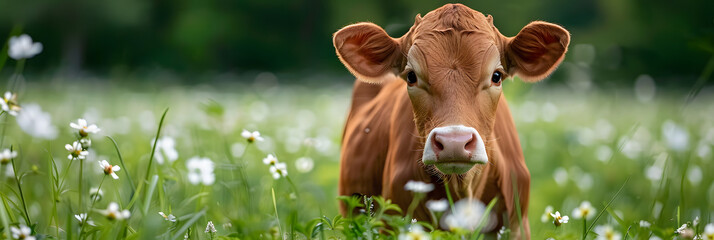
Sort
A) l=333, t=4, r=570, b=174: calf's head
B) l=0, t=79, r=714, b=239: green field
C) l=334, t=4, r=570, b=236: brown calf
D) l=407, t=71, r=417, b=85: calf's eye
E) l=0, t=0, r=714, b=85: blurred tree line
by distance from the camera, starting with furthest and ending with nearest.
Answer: l=0, t=0, r=714, b=85: blurred tree line → l=407, t=71, r=417, b=85: calf's eye → l=334, t=4, r=570, b=236: brown calf → l=333, t=4, r=570, b=174: calf's head → l=0, t=79, r=714, b=239: green field

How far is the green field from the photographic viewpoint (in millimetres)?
2152

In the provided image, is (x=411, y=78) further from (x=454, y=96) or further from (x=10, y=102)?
(x=10, y=102)

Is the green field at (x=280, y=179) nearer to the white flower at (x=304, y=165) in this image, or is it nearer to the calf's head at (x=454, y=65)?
the white flower at (x=304, y=165)

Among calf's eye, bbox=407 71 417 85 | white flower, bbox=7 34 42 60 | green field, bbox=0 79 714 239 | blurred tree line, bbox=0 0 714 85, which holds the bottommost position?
blurred tree line, bbox=0 0 714 85

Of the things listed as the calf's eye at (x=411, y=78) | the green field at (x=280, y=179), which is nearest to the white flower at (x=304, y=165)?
the green field at (x=280, y=179)

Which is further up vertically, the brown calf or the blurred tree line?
the brown calf

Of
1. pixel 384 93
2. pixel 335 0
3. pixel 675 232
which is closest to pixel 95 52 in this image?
pixel 335 0

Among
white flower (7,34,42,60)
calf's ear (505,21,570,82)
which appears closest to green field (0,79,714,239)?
white flower (7,34,42,60)

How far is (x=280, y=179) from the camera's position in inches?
107

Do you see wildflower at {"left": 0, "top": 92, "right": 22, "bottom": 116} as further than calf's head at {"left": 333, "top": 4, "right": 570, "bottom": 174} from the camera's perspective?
No

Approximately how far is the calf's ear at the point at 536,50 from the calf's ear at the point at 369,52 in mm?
464

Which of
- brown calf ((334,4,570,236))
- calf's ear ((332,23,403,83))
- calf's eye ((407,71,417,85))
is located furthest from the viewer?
calf's ear ((332,23,403,83))

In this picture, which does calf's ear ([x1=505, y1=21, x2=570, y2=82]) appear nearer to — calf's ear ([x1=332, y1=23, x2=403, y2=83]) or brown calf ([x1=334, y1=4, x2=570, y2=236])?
brown calf ([x1=334, y1=4, x2=570, y2=236])

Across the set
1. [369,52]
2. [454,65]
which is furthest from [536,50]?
[369,52]
